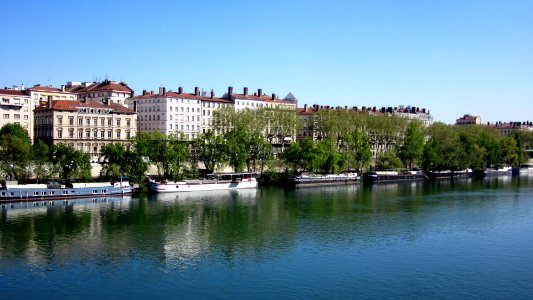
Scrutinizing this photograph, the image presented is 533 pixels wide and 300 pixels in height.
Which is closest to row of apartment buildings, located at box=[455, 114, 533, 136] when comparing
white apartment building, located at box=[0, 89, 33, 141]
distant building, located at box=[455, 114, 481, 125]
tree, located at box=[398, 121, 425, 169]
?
distant building, located at box=[455, 114, 481, 125]

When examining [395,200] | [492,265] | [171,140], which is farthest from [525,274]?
[171,140]

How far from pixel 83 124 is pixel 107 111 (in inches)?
136

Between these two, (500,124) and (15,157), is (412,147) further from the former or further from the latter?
(500,124)

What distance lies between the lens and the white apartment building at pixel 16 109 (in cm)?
7006

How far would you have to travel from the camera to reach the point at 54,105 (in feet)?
228

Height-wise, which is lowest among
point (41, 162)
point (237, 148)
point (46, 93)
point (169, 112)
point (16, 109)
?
point (41, 162)

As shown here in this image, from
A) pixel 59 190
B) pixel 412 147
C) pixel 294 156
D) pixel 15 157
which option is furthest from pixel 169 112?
pixel 412 147

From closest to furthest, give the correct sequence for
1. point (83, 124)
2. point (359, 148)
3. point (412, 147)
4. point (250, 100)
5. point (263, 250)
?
point (263, 250) < point (83, 124) < point (359, 148) < point (412, 147) < point (250, 100)

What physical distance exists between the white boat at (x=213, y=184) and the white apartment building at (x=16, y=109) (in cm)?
2299

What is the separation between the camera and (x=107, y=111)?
237 feet

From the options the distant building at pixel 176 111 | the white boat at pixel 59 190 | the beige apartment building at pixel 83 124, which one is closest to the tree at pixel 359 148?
the distant building at pixel 176 111

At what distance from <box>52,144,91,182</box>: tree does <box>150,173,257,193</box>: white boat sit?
253 inches

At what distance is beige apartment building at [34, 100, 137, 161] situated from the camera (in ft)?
226

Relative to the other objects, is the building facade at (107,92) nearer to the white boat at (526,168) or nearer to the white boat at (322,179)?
the white boat at (322,179)
